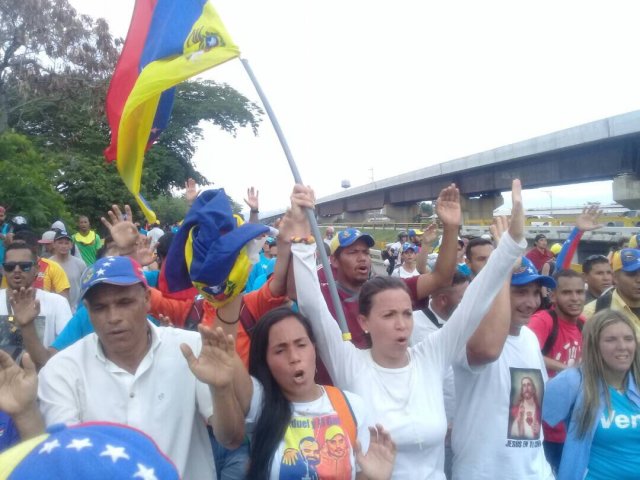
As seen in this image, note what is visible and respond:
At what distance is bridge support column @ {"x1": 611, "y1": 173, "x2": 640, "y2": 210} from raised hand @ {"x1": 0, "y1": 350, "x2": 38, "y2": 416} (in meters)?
18.5

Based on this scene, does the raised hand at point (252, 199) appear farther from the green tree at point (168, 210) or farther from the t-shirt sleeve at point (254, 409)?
the green tree at point (168, 210)

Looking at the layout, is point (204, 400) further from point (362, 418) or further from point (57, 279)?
point (57, 279)

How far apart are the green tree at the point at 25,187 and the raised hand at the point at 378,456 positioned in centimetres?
1196

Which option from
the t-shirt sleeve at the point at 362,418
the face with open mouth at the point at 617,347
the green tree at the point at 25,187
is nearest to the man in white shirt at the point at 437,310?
the face with open mouth at the point at 617,347

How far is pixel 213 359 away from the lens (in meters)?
2.14

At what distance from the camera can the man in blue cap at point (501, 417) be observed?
2.82 metres

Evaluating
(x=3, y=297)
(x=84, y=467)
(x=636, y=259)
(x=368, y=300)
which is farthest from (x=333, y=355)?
(x=636, y=259)

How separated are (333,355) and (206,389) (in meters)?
0.63

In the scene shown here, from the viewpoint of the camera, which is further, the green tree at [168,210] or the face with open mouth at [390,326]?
the green tree at [168,210]

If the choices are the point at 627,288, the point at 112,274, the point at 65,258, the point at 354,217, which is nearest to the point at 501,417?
the point at 112,274

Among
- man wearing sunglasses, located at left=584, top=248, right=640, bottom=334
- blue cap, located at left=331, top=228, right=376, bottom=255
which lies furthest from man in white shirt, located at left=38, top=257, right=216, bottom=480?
man wearing sunglasses, located at left=584, top=248, right=640, bottom=334

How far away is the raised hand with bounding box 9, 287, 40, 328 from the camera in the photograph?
296cm

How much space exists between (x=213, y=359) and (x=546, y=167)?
21.6m

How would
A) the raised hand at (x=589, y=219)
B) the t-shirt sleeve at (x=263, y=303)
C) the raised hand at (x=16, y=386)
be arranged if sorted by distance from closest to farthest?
1. the raised hand at (x=16, y=386)
2. the t-shirt sleeve at (x=263, y=303)
3. the raised hand at (x=589, y=219)
